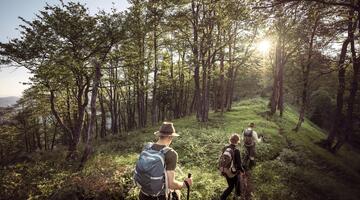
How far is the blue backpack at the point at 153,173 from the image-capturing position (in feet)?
14.9

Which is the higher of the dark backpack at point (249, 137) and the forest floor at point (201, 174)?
the dark backpack at point (249, 137)

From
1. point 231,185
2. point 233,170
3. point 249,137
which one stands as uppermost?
point 249,137

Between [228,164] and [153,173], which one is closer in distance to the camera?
[153,173]

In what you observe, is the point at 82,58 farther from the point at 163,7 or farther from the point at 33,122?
the point at 33,122

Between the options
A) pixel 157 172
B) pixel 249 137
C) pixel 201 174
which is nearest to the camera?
pixel 157 172

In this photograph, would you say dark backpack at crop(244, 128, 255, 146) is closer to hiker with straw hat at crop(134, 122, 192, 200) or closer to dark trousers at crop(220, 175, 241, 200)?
dark trousers at crop(220, 175, 241, 200)

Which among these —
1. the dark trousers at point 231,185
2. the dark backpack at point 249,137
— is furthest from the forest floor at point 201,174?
the dark backpack at point 249,137

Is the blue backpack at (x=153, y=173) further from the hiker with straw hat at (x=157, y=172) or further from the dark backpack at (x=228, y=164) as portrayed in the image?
the dark backpack at (x=228, y=164)

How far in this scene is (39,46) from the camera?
17484 mm

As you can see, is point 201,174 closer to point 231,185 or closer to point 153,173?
point 231,185

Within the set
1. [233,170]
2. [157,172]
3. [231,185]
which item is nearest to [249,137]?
[231,185]

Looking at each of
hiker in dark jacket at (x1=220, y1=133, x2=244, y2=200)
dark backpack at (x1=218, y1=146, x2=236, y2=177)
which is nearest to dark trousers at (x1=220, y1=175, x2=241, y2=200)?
hiker in dark jacket at (x1=220, y1=133, x2=244, y2=200)

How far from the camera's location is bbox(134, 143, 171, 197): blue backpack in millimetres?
4555

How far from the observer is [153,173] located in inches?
180
